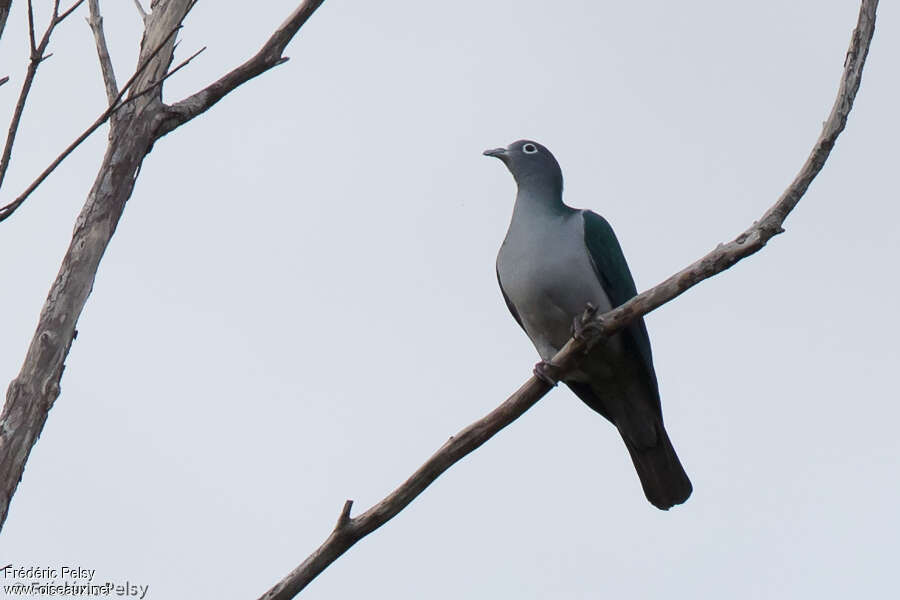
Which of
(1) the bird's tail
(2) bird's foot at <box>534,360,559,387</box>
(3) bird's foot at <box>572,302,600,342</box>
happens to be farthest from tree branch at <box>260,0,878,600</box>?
(1) the bird's tail

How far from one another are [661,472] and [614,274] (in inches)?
46.3

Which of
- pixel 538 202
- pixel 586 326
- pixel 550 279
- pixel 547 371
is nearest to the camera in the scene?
pixel 586 326

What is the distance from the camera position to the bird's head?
6645mm

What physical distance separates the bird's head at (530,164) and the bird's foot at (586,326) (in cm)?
161

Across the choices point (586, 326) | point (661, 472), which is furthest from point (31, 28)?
point (661, 472)

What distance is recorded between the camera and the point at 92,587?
5020 millimetres

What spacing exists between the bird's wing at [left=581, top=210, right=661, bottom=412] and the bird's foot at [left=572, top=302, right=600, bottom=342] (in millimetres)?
1028

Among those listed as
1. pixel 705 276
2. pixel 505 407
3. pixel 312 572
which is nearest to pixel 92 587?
pixel 312 572

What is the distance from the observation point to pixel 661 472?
21.8 feet

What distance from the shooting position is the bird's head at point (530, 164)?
664 cm

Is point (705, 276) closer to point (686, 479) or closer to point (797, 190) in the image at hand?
point (797, 190)

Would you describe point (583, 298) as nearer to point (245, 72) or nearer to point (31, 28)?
point (245, 72)

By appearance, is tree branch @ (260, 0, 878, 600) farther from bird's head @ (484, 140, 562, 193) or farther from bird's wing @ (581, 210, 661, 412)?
bird's head @ (484, 140, 562, 193)

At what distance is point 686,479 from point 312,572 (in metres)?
2.85
